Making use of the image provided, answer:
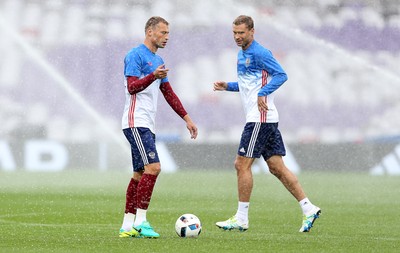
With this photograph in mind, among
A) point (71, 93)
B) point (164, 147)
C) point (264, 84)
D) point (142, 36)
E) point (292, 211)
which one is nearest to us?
point (264, 84)

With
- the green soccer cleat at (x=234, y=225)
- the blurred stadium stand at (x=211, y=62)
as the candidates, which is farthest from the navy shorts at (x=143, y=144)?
the blurred stadium stand at (x=211, y=62)

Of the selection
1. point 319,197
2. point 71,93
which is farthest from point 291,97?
point 319,197

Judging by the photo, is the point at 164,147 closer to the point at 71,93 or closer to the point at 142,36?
the point at 71,93

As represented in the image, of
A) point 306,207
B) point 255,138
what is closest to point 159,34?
point 255,138

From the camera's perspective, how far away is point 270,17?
2653 cm

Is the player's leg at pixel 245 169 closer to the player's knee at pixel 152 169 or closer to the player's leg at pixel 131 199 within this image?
the player's leg at pixel 131 199

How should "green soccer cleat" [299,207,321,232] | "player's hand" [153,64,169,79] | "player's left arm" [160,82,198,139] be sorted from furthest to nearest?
"green soccer cleat" [299,207,321,232]
"player's left arm" [160,82,198,139]
"player's hand" [153,64,169,79]

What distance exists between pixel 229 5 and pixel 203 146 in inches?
305

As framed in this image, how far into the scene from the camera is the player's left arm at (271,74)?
878cm

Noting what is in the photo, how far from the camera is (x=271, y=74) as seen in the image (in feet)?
29.2

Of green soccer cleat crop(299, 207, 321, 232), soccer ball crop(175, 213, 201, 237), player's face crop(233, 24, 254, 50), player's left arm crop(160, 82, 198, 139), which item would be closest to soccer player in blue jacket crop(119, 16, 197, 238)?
player's left arm crop(160, 82, 198, 139)

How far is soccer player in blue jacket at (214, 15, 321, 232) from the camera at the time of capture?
347 inches

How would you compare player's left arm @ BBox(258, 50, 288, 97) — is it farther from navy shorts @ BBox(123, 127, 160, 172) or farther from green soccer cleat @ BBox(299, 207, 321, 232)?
navy shorts @ BBox(123, 127, 160, 172)

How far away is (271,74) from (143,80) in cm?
157
